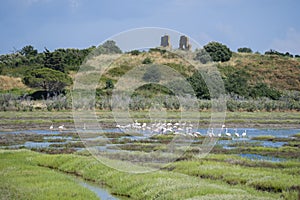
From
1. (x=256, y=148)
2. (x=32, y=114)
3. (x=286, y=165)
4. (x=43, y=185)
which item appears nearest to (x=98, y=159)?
(x=43, y=185)

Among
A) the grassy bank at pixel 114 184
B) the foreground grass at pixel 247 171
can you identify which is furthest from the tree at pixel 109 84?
the grassy bank at pixel 114 184

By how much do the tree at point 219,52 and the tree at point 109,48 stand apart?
74.1 m

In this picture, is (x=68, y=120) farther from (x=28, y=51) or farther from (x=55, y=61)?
(x=28, y=51)

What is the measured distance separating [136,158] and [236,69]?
82.7m

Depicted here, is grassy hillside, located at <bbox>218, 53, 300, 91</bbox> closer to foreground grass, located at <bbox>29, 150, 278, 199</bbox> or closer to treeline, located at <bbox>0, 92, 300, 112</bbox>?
treeline, located at <bbox>0, 92, 300, 112</bbox>

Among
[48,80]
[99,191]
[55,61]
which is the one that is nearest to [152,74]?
[99,191]

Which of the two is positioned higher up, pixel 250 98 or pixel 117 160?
pixel 250 98

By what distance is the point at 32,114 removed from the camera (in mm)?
59906

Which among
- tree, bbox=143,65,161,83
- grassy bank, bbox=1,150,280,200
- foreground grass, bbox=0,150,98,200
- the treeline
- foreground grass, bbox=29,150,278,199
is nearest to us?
foreground grass, bbox=29,150,278,199

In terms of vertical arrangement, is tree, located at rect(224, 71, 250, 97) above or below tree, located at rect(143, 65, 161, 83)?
above

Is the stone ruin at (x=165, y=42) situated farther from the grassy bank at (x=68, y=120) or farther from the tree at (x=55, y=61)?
the tree at (x=55, y=61)

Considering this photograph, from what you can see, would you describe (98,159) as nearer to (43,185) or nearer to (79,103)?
(43,185)

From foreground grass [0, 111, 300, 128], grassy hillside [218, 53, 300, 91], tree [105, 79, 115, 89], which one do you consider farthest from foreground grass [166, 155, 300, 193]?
grassy hillside [218, 53, 300, 91]

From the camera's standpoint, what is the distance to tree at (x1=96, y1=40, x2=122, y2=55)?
2600 cm
